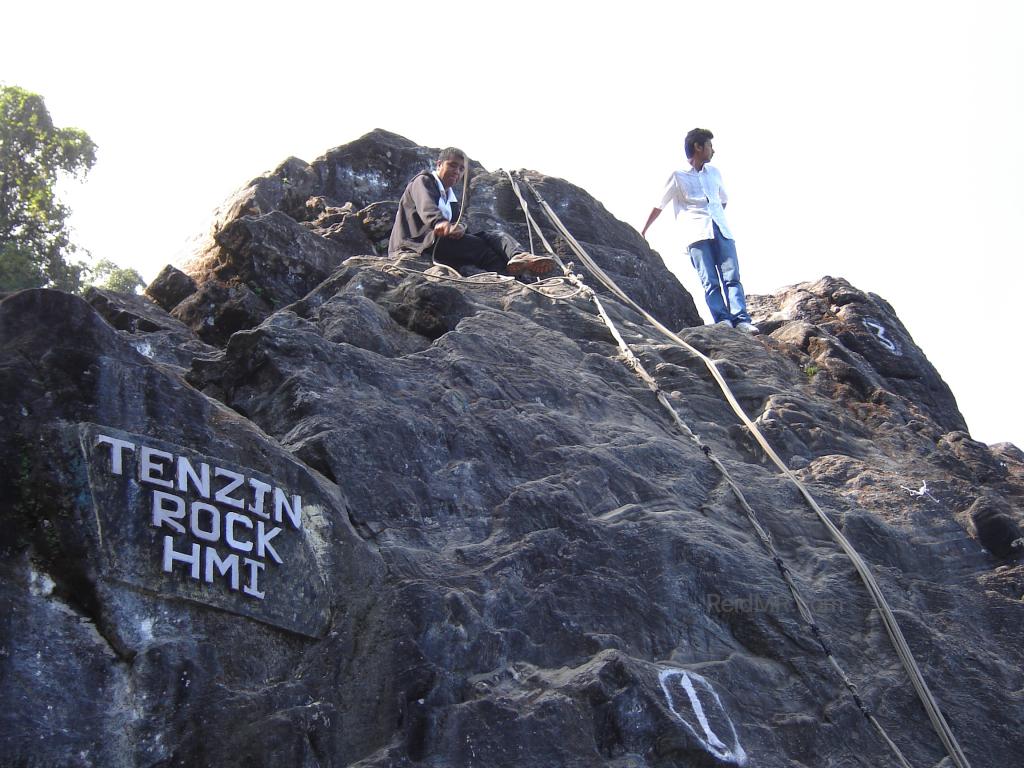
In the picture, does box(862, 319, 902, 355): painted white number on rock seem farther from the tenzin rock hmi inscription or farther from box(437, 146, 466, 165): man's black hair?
the tenzin rock hmi inscription

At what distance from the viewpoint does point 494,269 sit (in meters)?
11.0

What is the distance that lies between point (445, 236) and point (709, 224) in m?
2.75

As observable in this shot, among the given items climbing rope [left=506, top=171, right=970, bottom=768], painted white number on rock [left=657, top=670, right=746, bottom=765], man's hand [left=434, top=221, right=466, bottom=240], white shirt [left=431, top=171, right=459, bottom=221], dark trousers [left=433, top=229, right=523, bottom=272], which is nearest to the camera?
painted white number on rock [left=657, top=670, right=746, bottom=765]

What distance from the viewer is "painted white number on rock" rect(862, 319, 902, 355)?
38.6ft

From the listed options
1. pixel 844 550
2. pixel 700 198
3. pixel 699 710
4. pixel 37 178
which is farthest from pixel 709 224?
pixel 37 178

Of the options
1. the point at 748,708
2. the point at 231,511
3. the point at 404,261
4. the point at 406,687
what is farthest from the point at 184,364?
the point at 748,708

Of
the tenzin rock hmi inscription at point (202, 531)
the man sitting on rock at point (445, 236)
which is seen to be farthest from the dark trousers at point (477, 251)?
the tenzin rock hmi inscription at point (202, 531)

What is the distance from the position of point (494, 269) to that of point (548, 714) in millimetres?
6015

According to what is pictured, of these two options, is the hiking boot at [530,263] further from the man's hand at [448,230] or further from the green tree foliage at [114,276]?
the green tree foliage at [114,276]

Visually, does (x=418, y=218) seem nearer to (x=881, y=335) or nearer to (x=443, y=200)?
(x=443, y=200)

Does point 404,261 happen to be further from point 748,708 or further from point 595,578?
point 748,708

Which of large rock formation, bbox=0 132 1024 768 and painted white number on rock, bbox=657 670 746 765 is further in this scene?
painted white number on rock, bbox=657 670 746 765

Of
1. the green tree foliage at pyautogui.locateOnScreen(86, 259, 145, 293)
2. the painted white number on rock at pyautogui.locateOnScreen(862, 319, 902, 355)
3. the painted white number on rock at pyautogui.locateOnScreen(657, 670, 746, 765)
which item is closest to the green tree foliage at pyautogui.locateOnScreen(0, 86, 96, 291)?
the green tree foliage at pyautogui.locateOnScreen(86, 259, 145, 293)

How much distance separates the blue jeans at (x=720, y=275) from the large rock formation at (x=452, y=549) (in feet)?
6.41
